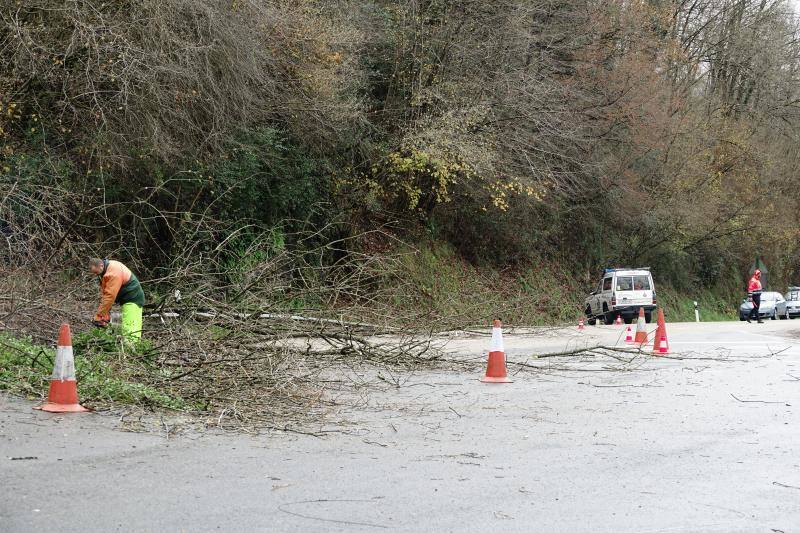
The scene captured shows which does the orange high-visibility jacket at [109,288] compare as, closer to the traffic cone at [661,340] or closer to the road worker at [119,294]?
the road worker at [119,294]

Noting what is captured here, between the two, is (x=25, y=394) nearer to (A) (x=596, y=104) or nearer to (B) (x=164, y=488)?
(B) (x=164, y=488)

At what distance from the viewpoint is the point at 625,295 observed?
113 ft

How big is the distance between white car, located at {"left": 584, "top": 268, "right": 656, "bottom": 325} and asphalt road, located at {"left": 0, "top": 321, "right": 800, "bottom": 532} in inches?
907

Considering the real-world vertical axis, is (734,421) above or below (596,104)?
below

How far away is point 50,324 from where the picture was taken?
12.5 m

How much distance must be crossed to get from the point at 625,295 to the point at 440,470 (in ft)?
93.7

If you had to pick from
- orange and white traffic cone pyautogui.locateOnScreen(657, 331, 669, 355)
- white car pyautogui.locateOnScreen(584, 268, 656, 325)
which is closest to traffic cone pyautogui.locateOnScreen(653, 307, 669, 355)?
orange and white traffic cone pyautogui.locateOnScreen(657, 331, 669, 355)

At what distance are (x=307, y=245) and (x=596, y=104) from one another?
14701 mm

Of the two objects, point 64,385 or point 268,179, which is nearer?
point 64,385

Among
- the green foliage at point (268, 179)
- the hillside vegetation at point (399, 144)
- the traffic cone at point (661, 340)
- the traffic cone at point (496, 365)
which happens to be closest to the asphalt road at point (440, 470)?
the traffic cone at point (496, 365)

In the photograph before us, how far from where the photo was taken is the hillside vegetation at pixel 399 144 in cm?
1812

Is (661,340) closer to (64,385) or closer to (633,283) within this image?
(64,385)

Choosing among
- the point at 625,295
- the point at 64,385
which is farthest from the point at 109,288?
the point at 625,295

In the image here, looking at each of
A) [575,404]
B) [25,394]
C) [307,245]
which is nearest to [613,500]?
[575,404]
